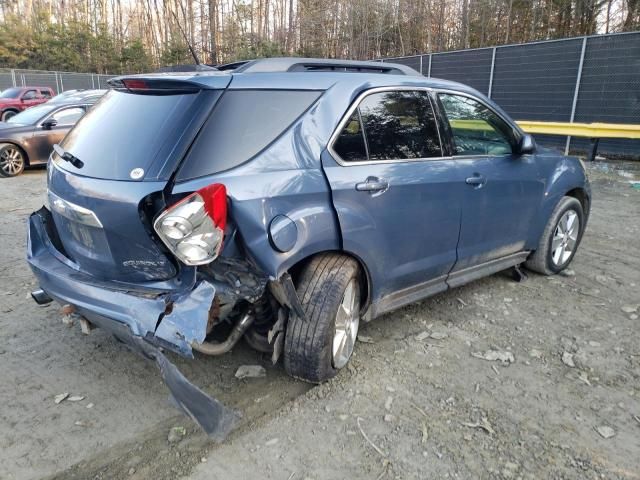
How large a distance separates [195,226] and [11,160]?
31.9 ft

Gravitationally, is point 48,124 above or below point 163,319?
above

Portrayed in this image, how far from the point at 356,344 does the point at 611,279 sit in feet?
8.88

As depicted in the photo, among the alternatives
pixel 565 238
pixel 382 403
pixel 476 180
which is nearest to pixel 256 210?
pixel 382 403

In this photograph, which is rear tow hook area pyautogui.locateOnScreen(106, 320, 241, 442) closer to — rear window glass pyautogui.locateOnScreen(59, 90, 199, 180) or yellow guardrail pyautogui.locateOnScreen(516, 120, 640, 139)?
rear window glass pyautogui.locateOnScreen(59, 90, 199, 180)

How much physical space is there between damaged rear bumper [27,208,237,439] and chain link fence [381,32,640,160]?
11.3 meters

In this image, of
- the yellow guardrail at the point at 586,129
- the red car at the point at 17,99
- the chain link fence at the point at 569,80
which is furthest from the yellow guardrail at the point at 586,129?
the red car at the point at 17,99

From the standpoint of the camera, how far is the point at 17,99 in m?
21.5

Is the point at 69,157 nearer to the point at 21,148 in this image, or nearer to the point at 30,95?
the point at 21,148

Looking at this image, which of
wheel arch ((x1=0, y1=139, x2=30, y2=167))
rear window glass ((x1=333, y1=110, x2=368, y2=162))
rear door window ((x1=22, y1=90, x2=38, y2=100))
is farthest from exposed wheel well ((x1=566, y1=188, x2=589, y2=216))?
rear door window ((x1=22, y1=90, x2=38, y2=100))

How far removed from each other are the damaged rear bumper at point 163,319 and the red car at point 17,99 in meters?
21.7

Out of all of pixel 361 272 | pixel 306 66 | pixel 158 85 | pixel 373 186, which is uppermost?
Result: pixel 306 66

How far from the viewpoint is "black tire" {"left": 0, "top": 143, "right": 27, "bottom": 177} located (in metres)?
9.98

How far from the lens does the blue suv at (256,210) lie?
2.40 m

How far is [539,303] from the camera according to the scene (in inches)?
163
